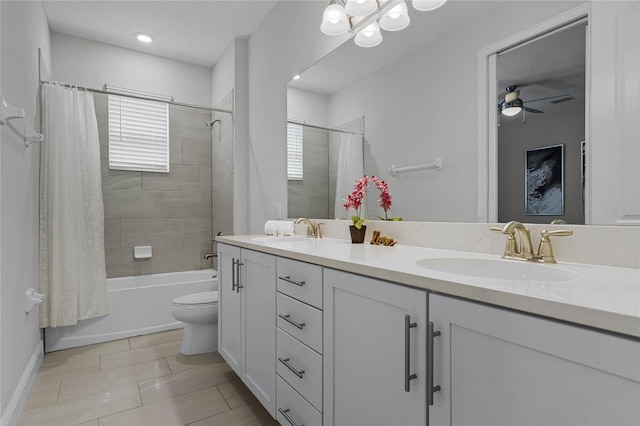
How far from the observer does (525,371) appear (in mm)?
622

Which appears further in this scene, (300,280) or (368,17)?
(368,17)

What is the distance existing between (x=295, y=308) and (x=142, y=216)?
276cm

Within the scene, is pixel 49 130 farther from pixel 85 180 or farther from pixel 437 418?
pixel 437 418

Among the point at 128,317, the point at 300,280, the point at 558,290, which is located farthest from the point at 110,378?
Answer: the point at 558,290

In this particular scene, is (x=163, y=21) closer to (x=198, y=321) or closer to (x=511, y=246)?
(x=198, y=321)

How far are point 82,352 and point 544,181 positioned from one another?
3104mm

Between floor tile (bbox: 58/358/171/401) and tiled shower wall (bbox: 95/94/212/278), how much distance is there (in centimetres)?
137

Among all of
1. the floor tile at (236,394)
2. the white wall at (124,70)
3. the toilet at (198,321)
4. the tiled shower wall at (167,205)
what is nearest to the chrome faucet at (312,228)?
the toilet at (198,321)

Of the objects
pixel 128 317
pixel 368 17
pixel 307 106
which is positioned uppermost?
pixel 368 17

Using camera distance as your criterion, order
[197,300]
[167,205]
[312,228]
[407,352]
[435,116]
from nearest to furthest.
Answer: [407,352]
[435,116]
[312,228]
[197,300]
[167,205]

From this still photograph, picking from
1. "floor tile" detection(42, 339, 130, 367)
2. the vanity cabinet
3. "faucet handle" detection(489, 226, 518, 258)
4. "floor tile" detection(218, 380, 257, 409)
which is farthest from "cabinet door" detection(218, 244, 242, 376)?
"faucet handle" detection(489, 226, 518, 258)

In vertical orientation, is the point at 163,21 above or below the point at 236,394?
above

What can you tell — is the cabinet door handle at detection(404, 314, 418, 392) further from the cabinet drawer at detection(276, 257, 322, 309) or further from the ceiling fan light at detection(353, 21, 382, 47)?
the ceiling fan light at detection(353, 21, 382, 47)

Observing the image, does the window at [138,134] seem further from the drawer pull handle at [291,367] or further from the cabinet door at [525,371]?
the cabinet door at [525,371]
